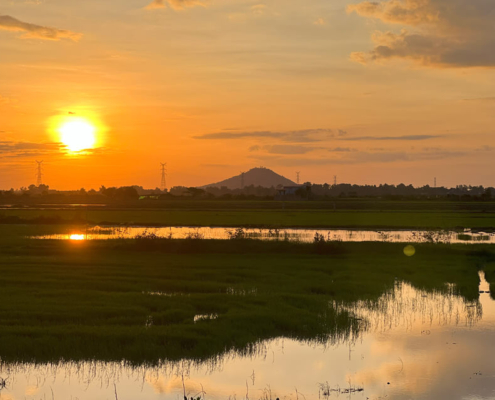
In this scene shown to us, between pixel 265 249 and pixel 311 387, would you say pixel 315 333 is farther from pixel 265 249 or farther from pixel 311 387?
pixel 265 249

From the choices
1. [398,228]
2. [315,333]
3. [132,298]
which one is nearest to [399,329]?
[315,333]

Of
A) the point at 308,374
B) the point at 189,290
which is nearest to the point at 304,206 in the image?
the point at 189,290

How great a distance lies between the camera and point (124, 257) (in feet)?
102

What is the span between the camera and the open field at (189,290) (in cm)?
1392

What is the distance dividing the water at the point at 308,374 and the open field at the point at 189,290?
0.59 m

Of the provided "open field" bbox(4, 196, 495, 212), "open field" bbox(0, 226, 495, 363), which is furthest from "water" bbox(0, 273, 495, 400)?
"open field" bbox(4, 196, 495, 212)

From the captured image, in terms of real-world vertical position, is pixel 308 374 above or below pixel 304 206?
below

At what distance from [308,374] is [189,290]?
9.57 m

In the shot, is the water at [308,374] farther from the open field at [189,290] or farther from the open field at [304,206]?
the open field at [304,206]

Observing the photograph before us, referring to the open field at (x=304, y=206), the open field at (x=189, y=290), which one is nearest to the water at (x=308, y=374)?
the open field at (x=189, y=290)

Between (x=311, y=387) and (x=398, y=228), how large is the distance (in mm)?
45349

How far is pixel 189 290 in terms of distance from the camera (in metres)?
21.2

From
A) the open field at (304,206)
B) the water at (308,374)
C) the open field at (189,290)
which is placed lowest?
the water at (308,374)

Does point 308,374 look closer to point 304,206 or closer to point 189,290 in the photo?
point 189,290
